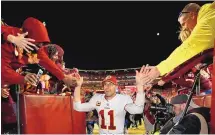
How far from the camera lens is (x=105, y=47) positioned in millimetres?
2797

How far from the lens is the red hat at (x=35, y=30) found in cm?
272

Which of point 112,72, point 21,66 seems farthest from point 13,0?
point 112,72

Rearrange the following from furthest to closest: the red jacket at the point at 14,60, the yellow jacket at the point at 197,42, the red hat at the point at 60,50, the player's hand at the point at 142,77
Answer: the red hat at the point at 60,50, the red jacket at the point at 14,60, the player's hand at the point at 142,77, the yellow jacket at the point at 197,42

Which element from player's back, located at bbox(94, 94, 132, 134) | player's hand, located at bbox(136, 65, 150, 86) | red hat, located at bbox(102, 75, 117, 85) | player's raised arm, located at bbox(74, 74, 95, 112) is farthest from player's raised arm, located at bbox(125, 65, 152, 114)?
player's raised arm, located at bbox(74, 74, 95, 112)

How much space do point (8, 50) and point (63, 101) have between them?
0.59 metres

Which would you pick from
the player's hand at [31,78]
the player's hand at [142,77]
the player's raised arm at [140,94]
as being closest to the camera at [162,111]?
the player's raised arm at [140,94]

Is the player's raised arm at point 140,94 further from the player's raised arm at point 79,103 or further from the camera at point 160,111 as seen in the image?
the player's raised arm at point 79,103

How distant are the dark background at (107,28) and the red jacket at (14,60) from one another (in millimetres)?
81

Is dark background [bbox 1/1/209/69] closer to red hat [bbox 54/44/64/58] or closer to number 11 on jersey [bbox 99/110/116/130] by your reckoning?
red hat [bbox 54/44/64/58]

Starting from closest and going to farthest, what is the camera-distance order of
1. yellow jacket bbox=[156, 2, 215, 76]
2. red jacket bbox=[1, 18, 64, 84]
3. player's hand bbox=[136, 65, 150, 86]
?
yellow jacket bbox=[156, 2, 215, 76]
player's hand bbox=[136, 65, 150, 86]
red jacket bbox=[1, 18, 64, 84]

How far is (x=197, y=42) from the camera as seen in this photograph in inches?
95.4

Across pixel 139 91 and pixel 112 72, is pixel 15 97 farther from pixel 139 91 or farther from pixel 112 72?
pixel 139 91

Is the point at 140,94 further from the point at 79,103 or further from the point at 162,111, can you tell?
the point at 79,103

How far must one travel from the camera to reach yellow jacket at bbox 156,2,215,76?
2400 mm
